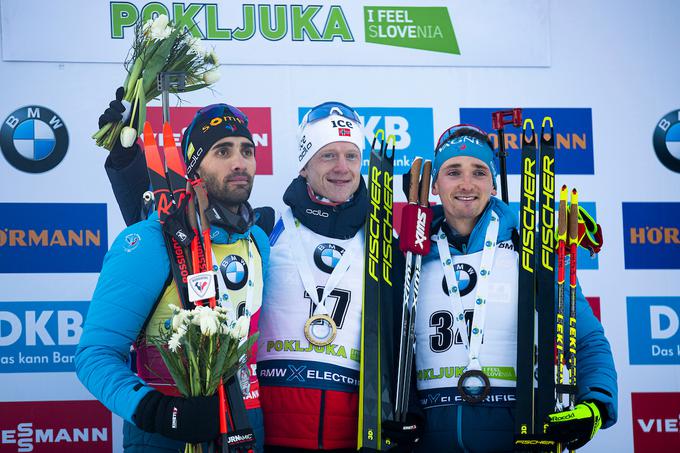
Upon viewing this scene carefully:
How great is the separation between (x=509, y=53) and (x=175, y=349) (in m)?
2.67

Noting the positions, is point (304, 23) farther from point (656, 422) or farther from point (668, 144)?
point (656, 422)

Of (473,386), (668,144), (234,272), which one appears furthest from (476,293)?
(668,144)

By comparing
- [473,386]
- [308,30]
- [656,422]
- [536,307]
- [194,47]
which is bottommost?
[656,422]

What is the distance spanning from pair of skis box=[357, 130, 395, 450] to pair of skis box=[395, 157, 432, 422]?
0.06 meters

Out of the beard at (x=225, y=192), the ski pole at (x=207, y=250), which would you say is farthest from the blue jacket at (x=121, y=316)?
the beard at (x=225, y=192)

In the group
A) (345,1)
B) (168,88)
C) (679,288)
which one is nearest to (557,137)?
(679,288)

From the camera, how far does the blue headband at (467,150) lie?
12.1 ft

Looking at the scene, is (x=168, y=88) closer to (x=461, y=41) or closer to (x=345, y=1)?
(x=345, y=1)

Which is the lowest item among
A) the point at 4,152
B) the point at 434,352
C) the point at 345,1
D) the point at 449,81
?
the point at 434,352

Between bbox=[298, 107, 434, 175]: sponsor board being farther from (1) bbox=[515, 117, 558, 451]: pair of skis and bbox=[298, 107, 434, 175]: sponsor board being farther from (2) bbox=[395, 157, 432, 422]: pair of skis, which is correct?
(1) bbox=[515, 117, 558, 451]: pair of skis

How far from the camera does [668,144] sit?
484cm

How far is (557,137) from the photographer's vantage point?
4777 mm

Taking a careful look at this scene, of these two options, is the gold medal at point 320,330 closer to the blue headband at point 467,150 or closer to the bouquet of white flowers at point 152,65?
the blue headband at point 467,150

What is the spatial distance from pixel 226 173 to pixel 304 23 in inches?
54.8
